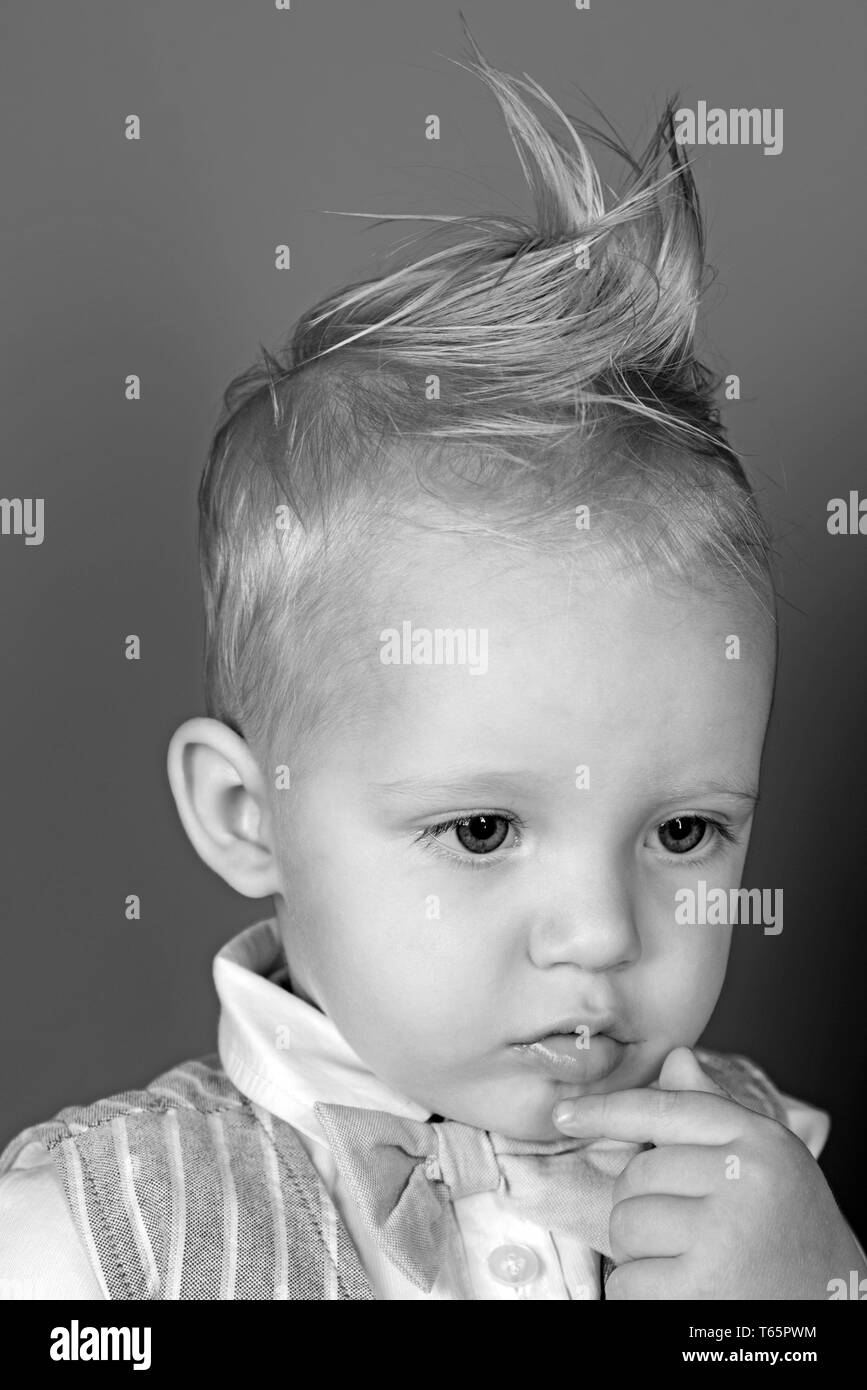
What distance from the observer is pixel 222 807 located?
45.8 inches

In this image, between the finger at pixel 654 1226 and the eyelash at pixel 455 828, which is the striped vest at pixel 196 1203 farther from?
the eyelash at pixel 455 828

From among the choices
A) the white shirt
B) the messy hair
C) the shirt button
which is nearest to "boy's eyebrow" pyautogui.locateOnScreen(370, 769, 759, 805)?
the messy hair

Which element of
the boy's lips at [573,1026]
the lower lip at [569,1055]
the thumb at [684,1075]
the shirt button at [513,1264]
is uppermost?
the boy's lips at [573,1026]

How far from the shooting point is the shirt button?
107cm

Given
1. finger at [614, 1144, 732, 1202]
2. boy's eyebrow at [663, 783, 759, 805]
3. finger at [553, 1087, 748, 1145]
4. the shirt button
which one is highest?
boy's eyebrow at [663, 783, 759, 805]

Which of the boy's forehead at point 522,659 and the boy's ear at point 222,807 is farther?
the boy's ear at point 222,807

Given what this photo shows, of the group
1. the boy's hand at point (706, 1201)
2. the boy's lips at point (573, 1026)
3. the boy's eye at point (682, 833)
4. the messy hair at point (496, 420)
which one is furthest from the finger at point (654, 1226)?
the messy hair at point (496, 420)

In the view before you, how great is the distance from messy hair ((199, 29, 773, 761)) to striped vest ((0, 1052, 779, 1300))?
27 centimetres

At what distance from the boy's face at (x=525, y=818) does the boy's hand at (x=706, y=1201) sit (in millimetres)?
35

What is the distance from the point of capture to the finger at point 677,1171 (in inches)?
41.2

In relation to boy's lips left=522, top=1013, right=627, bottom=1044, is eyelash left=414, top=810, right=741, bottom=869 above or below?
above

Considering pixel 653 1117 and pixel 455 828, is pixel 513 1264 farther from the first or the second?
pixel 455 828

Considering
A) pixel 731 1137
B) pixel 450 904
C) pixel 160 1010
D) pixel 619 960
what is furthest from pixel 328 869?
pixel 160 1010

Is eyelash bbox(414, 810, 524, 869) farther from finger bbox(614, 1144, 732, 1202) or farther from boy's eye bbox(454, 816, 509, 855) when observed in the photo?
finger bbox(614, 1144, 732, 1202)
